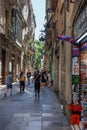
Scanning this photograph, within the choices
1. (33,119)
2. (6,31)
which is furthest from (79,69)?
(6,31)

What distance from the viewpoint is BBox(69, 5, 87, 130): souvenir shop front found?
31.6 ft

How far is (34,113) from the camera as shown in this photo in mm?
13422

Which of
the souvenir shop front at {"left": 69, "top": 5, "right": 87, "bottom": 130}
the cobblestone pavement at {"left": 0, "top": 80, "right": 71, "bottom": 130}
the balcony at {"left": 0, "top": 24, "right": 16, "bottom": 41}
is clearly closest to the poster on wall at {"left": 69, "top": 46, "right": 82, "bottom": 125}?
the souvenir shop front at {"left": 69, "top": 5, "right": 87, "bottom": 130}

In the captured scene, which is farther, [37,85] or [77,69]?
[37,85]

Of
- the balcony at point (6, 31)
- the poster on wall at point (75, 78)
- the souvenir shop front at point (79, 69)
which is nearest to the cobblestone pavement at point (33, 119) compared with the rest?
the souvenir shop front at point (79, 69)

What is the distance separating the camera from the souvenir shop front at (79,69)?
964 centimetres

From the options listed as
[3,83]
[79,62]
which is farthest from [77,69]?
[3,83]

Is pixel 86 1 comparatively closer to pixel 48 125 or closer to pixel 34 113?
pixel 48 125

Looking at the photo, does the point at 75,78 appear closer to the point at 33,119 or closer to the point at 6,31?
the point at 33,119

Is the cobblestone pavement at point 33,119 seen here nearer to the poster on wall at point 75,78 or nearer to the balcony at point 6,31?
the poster on wall at point 75,78

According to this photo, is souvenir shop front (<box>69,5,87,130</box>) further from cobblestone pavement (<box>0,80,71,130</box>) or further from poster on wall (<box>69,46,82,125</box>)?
cobblestone pavement (<box>0,80,71,130</box>)

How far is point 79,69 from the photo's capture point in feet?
36.6

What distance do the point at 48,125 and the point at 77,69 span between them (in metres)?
2.03

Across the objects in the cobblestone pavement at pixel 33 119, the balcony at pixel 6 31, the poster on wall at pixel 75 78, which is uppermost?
the balcony at pixel 6 31
